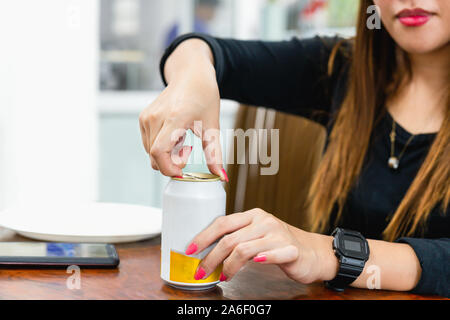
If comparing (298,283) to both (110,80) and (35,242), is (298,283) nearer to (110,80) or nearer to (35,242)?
(35,242)

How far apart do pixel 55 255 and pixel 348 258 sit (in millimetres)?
369

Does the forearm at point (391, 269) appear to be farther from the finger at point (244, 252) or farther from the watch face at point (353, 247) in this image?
the finger at point (244, 252)

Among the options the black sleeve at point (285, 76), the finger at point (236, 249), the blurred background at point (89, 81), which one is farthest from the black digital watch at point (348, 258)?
the blurred background at point (89, 81)

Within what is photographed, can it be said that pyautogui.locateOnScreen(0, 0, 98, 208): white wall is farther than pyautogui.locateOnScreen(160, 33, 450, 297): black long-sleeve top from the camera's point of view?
Yes

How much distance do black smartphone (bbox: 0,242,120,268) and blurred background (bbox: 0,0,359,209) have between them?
1.67 m

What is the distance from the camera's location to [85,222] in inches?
36.3

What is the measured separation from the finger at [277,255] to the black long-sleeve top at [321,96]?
434 millimetres

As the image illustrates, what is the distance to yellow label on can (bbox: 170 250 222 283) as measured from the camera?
24.3 inches

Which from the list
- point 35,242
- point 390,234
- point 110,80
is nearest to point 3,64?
point 110,80

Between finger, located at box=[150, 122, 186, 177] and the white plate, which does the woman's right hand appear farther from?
the white plate

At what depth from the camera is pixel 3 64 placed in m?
2.41

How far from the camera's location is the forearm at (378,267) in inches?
26.0

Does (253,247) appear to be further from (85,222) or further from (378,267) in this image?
(85,222)

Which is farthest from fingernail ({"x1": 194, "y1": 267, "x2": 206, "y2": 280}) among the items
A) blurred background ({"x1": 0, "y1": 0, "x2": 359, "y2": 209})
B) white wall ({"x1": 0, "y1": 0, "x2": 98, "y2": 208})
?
white wall ({"x1": 0, "y1": 0, "x2": 98, "y2": 208})
